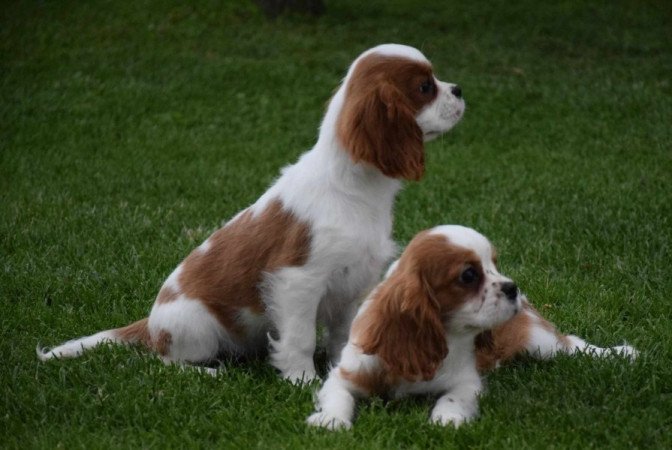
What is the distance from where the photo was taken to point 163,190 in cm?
975

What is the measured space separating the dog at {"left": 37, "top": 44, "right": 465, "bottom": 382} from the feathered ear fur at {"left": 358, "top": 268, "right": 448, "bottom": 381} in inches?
23.3

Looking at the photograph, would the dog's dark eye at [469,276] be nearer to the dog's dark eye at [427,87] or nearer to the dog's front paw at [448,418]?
the dog's front paw at [448,418]

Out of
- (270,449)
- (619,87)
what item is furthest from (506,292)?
(619,87)

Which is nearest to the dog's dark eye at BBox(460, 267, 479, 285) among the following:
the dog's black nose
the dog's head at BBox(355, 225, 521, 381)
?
the dog's head at BBox(355, 225, 521, 381)

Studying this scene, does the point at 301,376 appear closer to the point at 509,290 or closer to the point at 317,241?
the point at 317,241

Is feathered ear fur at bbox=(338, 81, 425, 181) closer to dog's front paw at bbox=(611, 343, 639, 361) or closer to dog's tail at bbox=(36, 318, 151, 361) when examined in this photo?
dog's front paw at bbox=(611, 343, 639, 361)

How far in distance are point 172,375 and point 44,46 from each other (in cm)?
1100

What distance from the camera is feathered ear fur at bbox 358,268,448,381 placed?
4.61 meters

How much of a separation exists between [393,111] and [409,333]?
3.76 feet

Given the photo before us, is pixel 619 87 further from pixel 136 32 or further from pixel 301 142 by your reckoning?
pixel 136 32

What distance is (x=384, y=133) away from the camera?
5176 mm

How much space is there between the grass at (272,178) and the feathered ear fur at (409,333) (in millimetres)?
236

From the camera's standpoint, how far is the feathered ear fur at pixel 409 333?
15.1ft

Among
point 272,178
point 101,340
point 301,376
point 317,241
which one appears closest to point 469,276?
point 317,241
